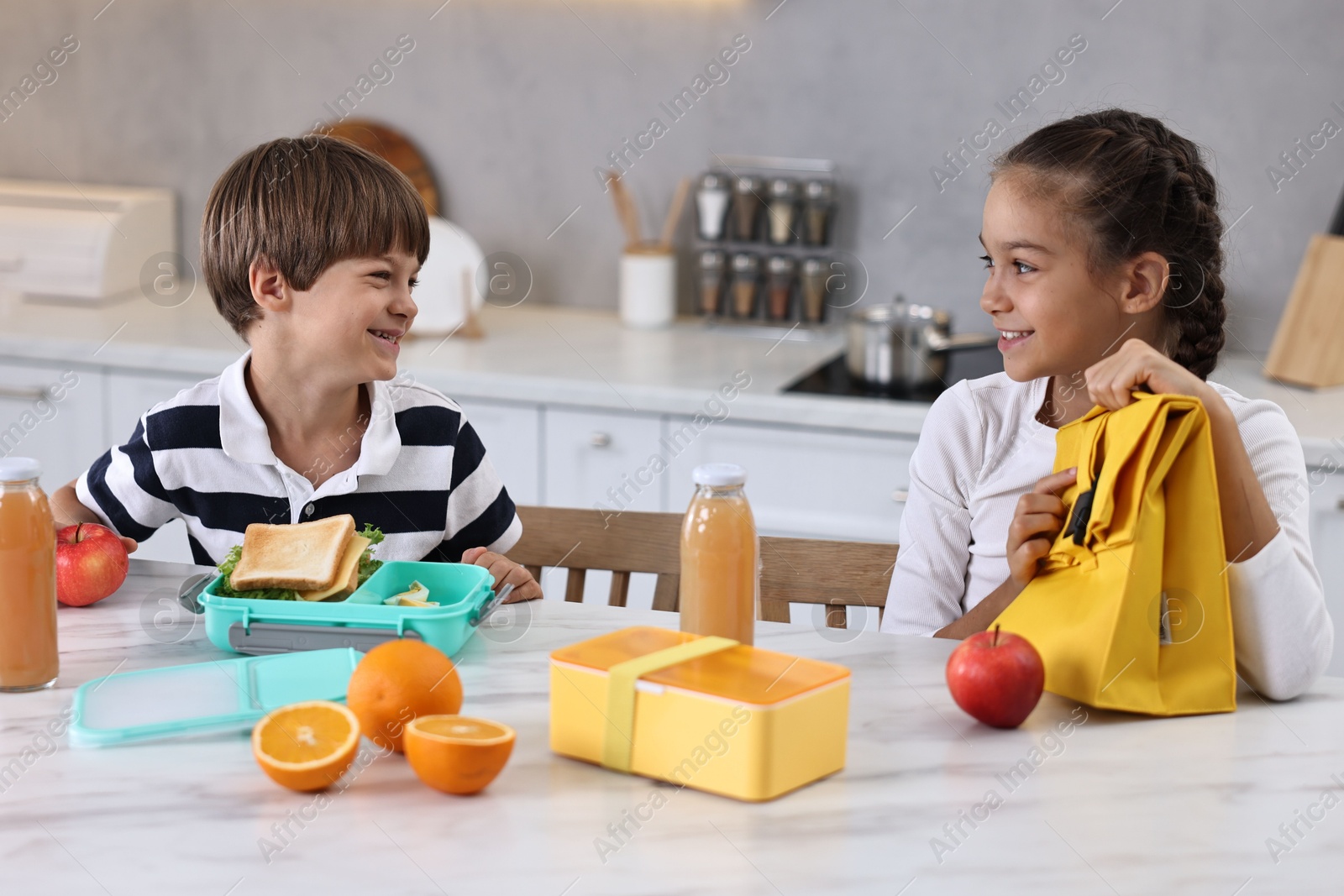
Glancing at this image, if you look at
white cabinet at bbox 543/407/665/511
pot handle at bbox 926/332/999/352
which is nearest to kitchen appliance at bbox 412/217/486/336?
white cabinet at bbox 543/407/665/511

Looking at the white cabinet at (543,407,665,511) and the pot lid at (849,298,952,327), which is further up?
the pot lid at (849,298,952,327)

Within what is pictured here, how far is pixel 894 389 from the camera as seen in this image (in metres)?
2.29

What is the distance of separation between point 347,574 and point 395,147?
1957 millimetres

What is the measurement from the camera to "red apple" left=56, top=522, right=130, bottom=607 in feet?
3.94

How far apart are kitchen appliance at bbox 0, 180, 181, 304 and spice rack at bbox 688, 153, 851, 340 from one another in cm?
121

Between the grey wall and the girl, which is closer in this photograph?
the girl

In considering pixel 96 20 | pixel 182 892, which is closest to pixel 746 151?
pixel 96 20

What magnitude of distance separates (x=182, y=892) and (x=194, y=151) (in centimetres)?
260

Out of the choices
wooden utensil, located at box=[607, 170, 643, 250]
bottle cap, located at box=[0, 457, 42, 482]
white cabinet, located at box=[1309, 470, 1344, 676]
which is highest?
wooden utensil, located at box=[607, 170, 643, 250]

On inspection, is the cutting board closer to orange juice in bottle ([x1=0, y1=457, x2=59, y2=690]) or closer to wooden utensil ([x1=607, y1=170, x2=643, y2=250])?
wooden utensil ([x1=607, y1=170, x2=643, y2=250])

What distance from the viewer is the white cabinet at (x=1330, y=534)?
2.02 m

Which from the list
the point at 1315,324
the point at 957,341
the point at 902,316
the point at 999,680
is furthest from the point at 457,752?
the point at 1315,324

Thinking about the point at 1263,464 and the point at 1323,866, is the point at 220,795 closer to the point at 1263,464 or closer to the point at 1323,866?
the point at 1323,866

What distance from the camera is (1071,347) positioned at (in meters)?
1.32
